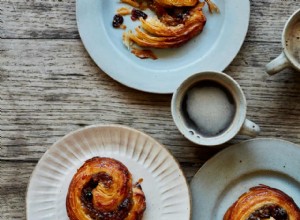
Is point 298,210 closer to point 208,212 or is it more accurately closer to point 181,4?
point 208,212

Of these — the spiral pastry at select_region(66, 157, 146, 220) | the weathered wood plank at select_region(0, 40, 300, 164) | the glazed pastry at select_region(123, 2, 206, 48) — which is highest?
the glazed pastry at select_region(123, 2, 206, 48)

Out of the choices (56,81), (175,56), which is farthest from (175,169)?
(56,81)

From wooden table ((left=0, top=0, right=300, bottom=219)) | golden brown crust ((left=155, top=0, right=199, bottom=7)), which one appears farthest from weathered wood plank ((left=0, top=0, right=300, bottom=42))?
golden brown crust ((left=155, top=0, right=199, bottom=7))

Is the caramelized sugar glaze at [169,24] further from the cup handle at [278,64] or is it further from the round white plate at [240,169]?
the round white plate at [240,169]

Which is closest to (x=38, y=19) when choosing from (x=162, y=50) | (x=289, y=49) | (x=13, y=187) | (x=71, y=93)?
(x=71, y=93)

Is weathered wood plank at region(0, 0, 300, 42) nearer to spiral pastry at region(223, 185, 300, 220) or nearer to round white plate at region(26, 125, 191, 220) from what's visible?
round white plate at region(26, 125, 191, 220)

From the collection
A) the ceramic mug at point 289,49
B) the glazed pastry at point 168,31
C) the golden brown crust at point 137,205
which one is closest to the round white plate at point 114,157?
the golden brown crust at point 137,205

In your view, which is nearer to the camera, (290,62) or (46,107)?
(290,62)
